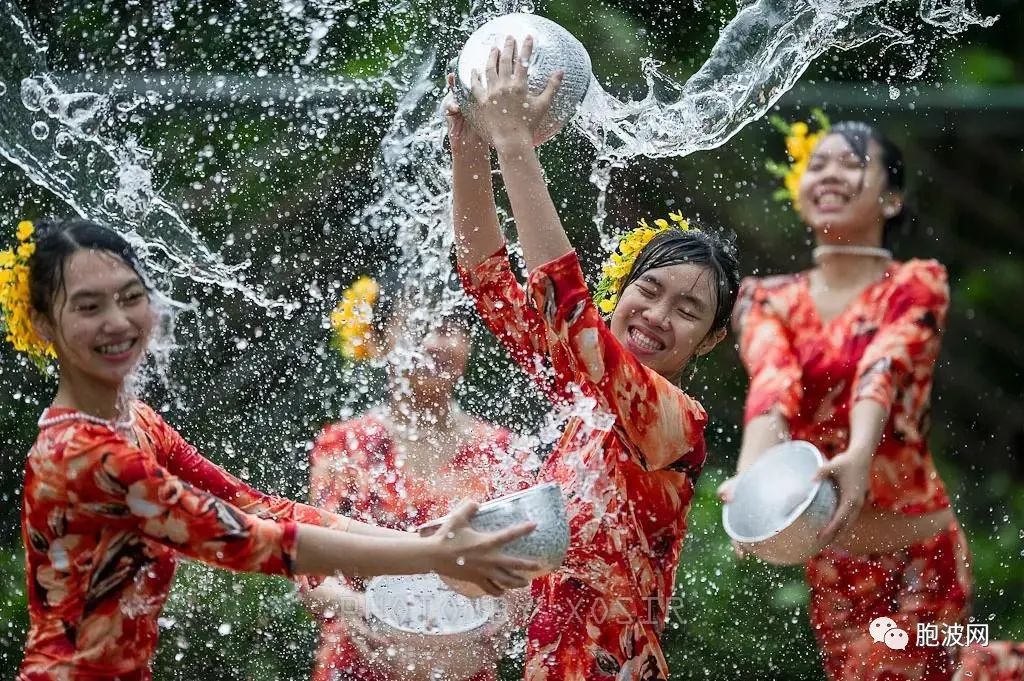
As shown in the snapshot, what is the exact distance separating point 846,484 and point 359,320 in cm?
131

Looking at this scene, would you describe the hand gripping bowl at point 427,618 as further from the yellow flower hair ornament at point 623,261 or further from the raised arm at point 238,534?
the yellow flower hair ornament at point 623,261

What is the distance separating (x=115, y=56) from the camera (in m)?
4.69

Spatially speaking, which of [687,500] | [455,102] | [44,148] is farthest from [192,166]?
[687,500]

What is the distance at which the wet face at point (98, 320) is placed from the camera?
98.0 inches

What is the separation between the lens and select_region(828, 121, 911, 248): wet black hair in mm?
4312

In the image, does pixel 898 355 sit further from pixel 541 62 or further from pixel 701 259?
pixel 541 62

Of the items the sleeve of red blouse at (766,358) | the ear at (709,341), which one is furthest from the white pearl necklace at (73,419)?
the sleeve of red blouse at (766,358)

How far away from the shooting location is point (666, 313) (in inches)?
114

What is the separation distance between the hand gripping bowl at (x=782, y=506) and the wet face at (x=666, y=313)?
548 millimetres

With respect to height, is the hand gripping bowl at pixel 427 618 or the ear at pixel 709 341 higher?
the ear at pixel 709 341

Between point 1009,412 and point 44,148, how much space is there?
4.92 metres

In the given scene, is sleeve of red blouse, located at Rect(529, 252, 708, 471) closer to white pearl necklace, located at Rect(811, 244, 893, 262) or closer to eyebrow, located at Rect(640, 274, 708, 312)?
eyebrow, located at Rect(640, 274, 708, 312)

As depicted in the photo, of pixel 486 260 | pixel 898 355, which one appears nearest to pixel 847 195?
pixel 898 355

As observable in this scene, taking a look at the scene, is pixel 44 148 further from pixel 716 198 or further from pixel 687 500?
pixel 716 198
